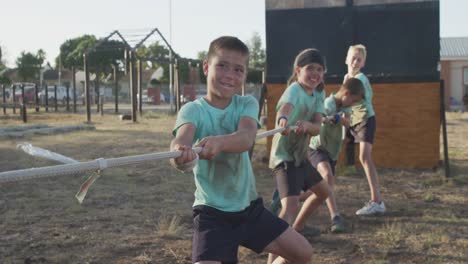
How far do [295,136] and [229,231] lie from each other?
1.60 m

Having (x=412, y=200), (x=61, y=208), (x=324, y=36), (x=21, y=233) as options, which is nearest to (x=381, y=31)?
(x=324, y=36)

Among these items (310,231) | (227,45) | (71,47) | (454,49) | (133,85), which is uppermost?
(71,47)

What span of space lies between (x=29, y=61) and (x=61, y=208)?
66953mm

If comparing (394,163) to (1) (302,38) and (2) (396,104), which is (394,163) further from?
(1) (302,38)

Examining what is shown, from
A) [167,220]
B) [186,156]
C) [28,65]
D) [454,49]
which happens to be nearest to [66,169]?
[186,156]

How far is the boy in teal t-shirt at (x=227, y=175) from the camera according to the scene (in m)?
2.60

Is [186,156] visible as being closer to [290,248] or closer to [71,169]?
[71,169]

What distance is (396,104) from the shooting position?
28.3ft

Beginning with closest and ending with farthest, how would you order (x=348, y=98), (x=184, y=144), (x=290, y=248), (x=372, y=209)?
(x=184, y=144)
(x=290, y=248)
(x=348, y=98)
(x=372, y=209)

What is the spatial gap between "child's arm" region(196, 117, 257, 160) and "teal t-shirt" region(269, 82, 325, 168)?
1.37 m

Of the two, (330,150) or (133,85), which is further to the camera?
(133,85)

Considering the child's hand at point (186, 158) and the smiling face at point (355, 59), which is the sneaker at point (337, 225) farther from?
the child's hand at point (186, 158)

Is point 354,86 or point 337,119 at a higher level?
point 354,86

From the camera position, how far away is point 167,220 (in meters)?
5.17
